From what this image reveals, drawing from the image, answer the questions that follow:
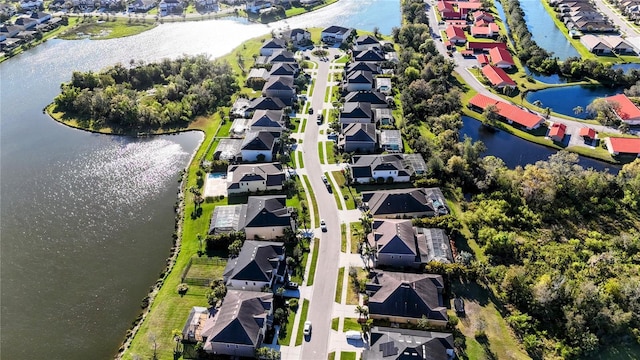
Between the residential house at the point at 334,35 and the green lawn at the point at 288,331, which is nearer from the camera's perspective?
the green lawn at the point at 288,331

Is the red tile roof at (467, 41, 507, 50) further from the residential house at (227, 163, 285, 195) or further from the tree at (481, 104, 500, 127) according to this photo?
the residential house at (227, 163, 285, 195)

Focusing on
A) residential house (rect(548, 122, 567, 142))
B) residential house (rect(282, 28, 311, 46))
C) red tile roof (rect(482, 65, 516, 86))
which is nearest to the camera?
residential house (rect(548, 122, 567, 142))

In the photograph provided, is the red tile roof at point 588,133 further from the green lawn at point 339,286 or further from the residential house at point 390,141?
the green lawn at point 339,286

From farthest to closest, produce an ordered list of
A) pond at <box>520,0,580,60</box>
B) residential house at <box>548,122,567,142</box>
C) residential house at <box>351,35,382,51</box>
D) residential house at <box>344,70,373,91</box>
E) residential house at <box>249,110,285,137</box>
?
pond at <box>520,0,580,60</box> < residential house at <box>351,35,382,51</box> < residential house at <box>344,70,373,91</box> < residential house at <box>249,110,285,137</box> < residential house at <box>548,122,567,142</box>

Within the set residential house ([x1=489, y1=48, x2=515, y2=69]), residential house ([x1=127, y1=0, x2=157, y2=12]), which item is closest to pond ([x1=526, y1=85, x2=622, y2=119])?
residential house ([x1=489, y1=48, x2=515, y2=69])

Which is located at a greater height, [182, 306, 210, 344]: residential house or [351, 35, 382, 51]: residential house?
[351, 35, 382, 51]: residential house

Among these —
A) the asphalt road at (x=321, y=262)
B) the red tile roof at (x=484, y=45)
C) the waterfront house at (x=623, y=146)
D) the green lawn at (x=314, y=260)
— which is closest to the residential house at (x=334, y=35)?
the red tile roof at (x=484, y=45)

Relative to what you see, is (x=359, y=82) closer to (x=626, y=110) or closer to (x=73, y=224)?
(x=626, y=110)
